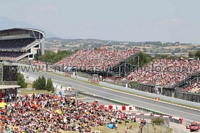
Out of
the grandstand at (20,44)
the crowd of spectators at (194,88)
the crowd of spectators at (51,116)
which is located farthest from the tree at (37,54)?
the crowd of spectators at (51,116)

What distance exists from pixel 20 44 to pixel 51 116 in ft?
292

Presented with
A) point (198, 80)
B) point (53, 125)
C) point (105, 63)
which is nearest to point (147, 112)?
point (198, 80)

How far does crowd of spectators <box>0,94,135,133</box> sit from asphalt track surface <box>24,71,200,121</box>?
9.40 metres

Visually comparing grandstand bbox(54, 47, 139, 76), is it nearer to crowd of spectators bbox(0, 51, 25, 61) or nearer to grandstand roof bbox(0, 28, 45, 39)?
crowd of spectators bbox(0, 51, 25, 61)

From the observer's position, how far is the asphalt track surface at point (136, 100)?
45344 mm

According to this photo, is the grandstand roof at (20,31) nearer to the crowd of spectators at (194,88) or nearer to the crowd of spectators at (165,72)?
the crowd of spectators at (165,72)

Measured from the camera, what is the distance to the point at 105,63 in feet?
255

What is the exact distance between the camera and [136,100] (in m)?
54.2

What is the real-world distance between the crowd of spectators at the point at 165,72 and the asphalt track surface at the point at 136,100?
15.9 feet

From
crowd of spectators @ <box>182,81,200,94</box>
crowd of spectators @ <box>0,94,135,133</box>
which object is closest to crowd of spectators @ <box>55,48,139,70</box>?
crowd of spectators @ <box>182,81,200,94</box>

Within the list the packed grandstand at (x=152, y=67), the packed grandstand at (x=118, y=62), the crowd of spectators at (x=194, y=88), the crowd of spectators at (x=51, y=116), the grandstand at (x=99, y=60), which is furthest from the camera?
the grandstand at (x=99, y=60)

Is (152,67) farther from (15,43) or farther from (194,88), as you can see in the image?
(15,43)

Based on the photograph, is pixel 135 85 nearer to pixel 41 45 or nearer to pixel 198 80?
pixel 198 80

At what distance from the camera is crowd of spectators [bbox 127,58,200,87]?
58062mm
